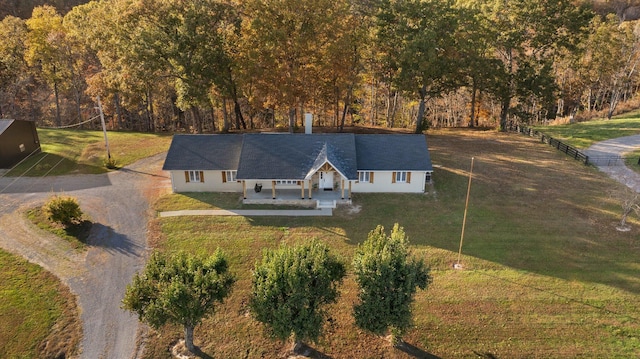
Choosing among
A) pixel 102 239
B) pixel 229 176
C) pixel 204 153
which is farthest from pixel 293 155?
pixel 102 239

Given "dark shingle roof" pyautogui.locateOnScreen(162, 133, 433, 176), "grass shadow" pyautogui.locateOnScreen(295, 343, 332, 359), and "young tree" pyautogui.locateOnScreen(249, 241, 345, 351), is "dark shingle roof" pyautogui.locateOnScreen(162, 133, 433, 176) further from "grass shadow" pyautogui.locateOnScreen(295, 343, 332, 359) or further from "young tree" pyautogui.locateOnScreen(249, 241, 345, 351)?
"grass shadow" pyautogui.locateOnScreen(295, 343, 332, 359)

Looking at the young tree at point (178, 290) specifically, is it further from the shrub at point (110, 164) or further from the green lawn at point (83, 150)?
the green lawn at point (83, 150)

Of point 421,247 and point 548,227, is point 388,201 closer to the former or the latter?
point 421,247

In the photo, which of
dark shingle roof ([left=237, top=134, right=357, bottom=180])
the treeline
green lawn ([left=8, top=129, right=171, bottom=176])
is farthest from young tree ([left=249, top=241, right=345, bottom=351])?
green lawn ([left=8, top=129, right=171, bottom=176])

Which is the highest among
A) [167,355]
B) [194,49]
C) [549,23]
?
[549,23]

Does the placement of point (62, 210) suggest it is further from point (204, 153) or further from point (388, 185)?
point (388, 185)

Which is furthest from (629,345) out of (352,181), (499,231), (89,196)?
(89,196)

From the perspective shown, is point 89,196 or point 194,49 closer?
point 89,196
